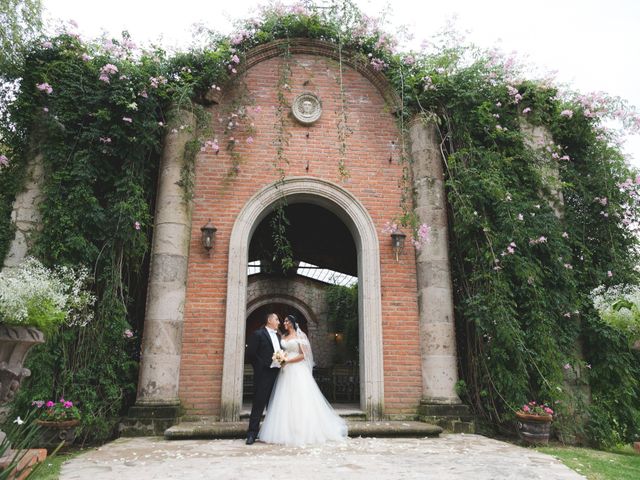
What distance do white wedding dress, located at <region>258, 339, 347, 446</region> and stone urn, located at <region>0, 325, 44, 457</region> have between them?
287 cm

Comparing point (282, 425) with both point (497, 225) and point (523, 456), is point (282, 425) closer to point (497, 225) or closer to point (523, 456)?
point (523, 456)

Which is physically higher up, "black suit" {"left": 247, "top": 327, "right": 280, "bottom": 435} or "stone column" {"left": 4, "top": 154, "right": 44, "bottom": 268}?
"stone column" {"left": 4, "top": 154, "right": 44, "bottom": 268}

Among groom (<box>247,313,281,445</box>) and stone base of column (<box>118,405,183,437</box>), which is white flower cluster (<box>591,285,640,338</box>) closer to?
groom (<box>247,313,281,445</box>)

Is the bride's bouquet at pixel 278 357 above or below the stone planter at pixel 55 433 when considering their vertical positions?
above

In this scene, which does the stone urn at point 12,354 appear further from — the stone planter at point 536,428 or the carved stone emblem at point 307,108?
the stone planter at point 536,428

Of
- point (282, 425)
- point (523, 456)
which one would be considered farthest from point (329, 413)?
point (523, 456)

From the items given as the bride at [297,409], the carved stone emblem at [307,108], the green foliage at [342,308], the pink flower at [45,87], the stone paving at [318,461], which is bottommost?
the stone paving at [318,461]

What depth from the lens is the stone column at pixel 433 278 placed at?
617 centimetres

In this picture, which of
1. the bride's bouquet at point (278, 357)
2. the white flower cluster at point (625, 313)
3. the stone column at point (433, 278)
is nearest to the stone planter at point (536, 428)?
the stone column at point (433, 278)

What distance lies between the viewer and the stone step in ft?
16.8

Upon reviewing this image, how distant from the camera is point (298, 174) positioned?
6.97 m

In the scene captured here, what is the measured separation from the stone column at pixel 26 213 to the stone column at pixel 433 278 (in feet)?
18.5

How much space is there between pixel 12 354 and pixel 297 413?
3.20 m

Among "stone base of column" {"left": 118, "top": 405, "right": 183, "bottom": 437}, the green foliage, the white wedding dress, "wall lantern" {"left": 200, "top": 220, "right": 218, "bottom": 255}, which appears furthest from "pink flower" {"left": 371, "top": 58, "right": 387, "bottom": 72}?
the green foliage
